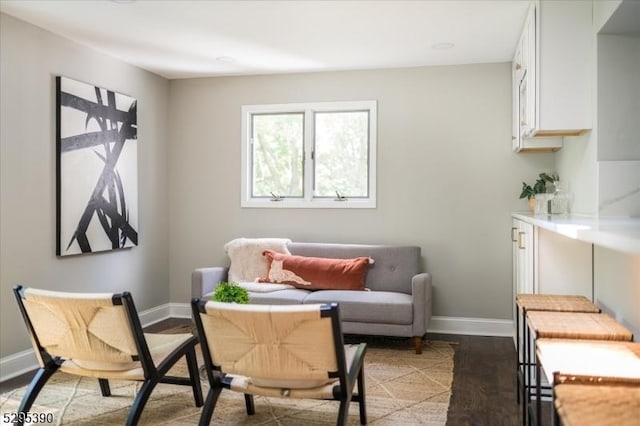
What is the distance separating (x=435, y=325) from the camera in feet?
15.8

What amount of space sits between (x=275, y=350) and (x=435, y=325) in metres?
3.00

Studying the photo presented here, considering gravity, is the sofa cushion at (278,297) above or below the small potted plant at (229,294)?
below

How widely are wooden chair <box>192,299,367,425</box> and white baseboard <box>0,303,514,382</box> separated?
6.94ft

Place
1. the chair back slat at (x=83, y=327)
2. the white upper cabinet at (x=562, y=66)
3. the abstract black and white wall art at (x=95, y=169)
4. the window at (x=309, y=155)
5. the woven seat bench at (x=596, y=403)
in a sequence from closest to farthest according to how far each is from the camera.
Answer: the woven seat bench at (x=596, y=403)
the chair back slat at (x=83, y=327)
the white upper cabinet at (x=562, y=66)
the abstract black and white wall art at (x=95, y=169)
the window at (x=309, y=155)

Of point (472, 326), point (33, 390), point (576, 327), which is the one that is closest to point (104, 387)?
point (33, 390)

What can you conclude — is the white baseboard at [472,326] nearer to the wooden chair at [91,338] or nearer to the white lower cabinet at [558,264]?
the white lower cabinet at [558,264]

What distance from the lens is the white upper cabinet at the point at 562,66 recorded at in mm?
3062

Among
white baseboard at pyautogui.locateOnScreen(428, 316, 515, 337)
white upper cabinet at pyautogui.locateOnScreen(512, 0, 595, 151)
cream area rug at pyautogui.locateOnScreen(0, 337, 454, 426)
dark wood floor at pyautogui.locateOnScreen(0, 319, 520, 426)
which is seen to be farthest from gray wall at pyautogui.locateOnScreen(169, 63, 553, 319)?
white upper cabinet at pyautogui.locateOnScreen(512, 0, 595, 151)

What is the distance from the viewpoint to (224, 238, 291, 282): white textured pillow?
4.78 m

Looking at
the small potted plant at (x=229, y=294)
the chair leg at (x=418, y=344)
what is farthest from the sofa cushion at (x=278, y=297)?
the small potted plant at (x=229, y=294)

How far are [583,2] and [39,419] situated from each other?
12.6 feet

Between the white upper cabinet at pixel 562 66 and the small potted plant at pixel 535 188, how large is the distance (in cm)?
110

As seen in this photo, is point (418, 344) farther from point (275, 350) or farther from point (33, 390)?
point (33, 390)

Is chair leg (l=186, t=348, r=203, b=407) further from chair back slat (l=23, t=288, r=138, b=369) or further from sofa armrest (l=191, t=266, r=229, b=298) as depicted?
sofa armrest (l=191, t=266, r=229, b=298)
